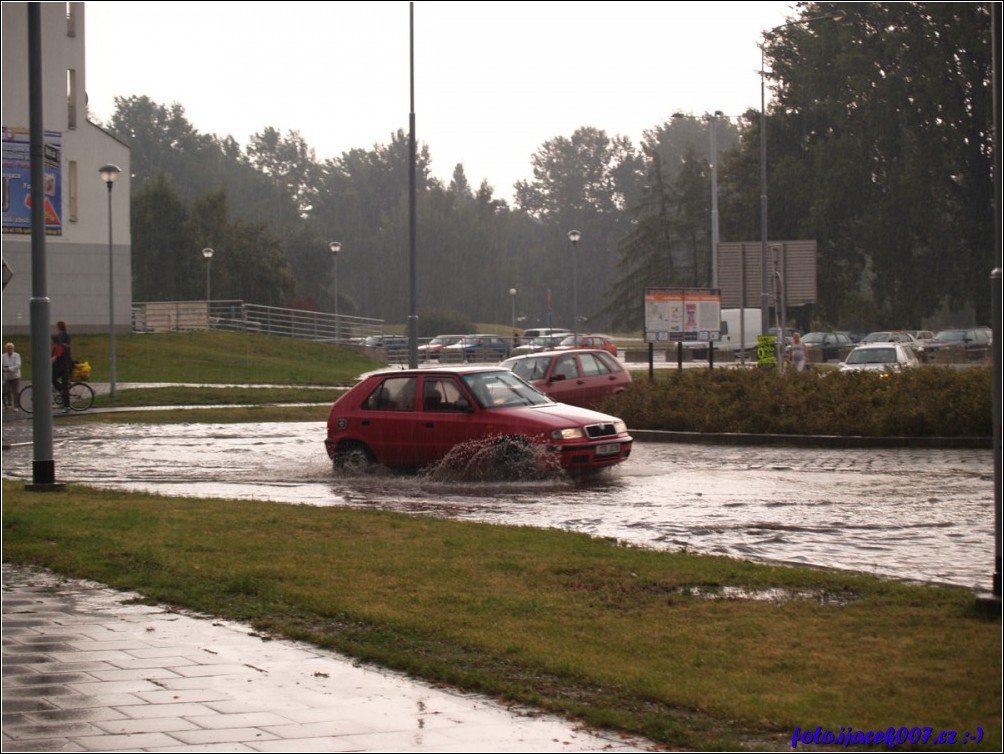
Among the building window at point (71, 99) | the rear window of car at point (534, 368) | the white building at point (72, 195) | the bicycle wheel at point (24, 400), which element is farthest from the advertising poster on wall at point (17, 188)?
the building window at point (71, 99)

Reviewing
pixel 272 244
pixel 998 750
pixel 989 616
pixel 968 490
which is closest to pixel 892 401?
pixel 968 490

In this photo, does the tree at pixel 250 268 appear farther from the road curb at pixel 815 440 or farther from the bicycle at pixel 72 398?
the road curb at pixel 815 440

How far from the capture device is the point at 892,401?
2316 cm

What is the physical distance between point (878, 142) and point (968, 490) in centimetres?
5986

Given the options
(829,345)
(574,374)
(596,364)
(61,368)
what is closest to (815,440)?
(574,374)

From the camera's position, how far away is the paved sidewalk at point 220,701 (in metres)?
5.76

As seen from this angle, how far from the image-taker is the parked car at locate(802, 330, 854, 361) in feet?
228

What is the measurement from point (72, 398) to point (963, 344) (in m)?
42.9

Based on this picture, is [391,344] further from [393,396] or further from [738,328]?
[393,396]

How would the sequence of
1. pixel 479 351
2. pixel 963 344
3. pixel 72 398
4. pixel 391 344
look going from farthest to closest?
1. pixel 391 344
2. pixel 479 351
3. pixel 963 344
4. pixel 72 398

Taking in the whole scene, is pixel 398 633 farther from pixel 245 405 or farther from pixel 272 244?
pixel 272 244

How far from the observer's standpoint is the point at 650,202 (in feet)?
336

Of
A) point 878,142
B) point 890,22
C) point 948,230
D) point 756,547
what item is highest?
point 890,22

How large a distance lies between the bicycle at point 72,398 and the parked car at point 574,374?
13242mm
